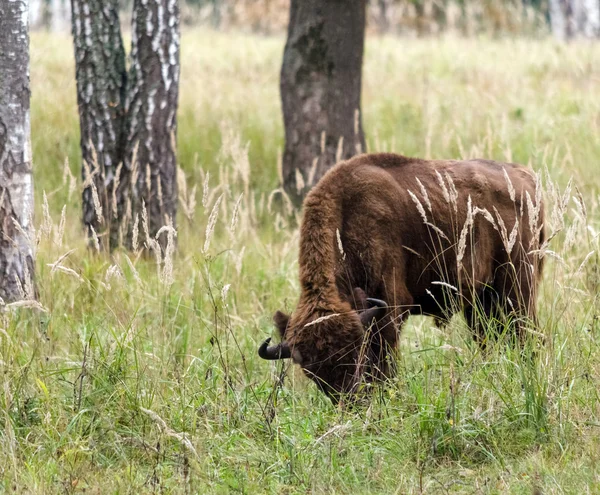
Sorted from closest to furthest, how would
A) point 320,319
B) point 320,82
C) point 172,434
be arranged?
point 172,434
point 320,319
point 320,82

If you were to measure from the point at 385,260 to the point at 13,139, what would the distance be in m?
2.44

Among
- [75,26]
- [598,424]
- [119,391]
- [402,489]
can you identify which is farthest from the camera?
[75,26]

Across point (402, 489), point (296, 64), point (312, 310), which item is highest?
point (296, 64)

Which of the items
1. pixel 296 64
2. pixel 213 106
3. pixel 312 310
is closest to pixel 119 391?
pixel 312 310

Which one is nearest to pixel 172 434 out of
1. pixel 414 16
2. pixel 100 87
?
pixel 100 87

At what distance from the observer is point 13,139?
546 cm

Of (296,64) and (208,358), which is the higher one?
(296,64)

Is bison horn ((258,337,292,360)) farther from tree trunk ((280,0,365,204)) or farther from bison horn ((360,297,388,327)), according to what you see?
tree trunk ((280,0,365,204))

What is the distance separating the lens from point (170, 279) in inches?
176

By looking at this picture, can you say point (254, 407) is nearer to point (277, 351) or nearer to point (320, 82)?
point (277, 351)

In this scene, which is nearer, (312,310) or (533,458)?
(533,458)

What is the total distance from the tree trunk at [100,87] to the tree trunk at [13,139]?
1.68 meters

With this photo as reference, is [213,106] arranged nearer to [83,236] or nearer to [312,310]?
[83,236]

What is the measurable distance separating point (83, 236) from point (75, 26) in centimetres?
182
